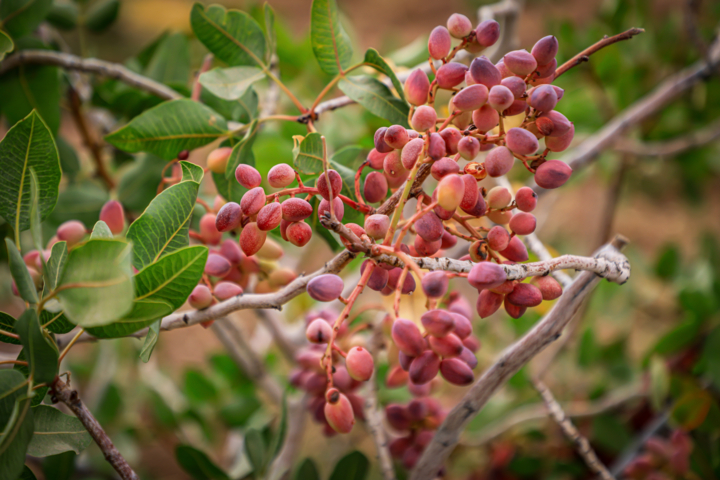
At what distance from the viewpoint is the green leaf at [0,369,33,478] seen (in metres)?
0.26

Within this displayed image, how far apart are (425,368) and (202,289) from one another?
0.58ft

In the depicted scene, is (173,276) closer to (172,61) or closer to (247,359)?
(172,61)

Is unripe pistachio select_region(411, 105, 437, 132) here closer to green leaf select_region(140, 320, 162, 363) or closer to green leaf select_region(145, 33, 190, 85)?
green leaf select_region(140, 320, 162, 363)

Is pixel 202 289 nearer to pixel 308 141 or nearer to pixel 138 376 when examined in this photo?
pixel 308 141

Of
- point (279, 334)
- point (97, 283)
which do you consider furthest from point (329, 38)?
point (279, 334)

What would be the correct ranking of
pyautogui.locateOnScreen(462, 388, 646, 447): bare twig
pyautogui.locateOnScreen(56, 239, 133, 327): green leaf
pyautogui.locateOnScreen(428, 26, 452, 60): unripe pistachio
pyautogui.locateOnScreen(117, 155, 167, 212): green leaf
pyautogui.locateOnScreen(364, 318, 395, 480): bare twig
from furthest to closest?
1. pyautogui.locateOnScreen(462, 388, 646, 447): bare twig
2. pyautogui.locateOnScreen(117, 155, 167, 212): green leaf
3. pyautogui.locateOnScreen(364, 318, 395, 480): bare twig
4. pyautogui.locateOnScreen(428, 26, 452, 60): unripe pistachio
5. pyautogui.locateOnScreen(56, 239, 133, 327): green leaf

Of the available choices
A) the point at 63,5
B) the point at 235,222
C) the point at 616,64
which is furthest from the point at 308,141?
the point at 616,64

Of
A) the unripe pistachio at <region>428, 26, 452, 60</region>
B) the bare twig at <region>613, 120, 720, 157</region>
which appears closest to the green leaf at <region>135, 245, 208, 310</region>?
the unripe pistachio at <region>428, 26, 452, 60</region>

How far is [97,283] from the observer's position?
0.24 metres

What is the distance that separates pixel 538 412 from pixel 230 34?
0.70m

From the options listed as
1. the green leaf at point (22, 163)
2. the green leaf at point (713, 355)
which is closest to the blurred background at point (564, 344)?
the green leaf at point (713, 355)

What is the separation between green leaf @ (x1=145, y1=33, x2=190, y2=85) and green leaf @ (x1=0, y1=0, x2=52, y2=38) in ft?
0.44

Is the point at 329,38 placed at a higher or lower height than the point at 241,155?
higher

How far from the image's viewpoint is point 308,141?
0.33 meters
